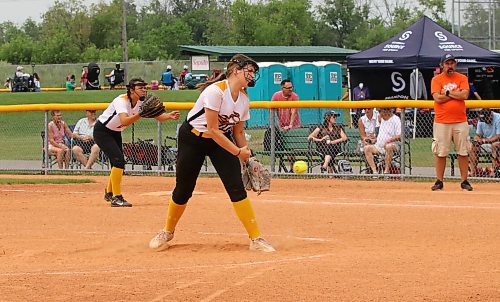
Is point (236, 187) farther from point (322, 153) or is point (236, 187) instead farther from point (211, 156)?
Answer: point (322, 153)

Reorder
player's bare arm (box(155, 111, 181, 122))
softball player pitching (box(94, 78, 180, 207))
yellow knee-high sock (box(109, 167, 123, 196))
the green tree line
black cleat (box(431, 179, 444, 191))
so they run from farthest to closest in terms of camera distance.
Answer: the green tree line < black cleat (box(431, 179, 444, 191)) < yellow knee-high sock (box(109, 167, 123, 196)) < softball player pitching (box(94, 78, 180, 207)) < player's bare arm (box(155, 111, 181, 122))

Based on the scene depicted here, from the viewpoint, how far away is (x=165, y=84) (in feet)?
172

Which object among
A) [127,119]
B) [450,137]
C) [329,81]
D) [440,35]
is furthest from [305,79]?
[127,119]

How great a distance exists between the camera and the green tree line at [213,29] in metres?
76.2

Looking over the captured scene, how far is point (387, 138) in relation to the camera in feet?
61.9

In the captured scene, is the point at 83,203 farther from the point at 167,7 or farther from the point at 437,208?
the point at 167,7

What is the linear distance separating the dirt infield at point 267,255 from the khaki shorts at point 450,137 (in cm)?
66

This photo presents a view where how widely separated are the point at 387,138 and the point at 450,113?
2358 mm

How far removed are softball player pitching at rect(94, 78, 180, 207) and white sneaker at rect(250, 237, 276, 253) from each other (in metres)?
4.02

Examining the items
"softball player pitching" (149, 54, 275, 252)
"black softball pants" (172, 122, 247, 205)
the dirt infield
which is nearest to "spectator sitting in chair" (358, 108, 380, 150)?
the dirt infield

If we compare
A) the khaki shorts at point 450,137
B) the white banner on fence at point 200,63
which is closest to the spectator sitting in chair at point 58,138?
the khaki shorts at point 450,137

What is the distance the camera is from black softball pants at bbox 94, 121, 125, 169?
49.5 feet

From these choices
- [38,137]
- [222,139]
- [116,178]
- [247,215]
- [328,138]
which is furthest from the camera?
[38,137]

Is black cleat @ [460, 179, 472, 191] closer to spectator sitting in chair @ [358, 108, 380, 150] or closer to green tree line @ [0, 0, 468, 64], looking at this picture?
spectator sitting in chair @ [358, 108, 380, 150]
